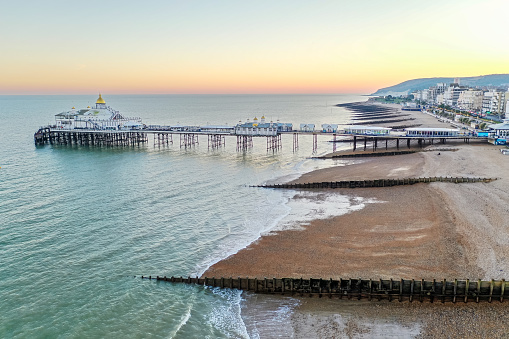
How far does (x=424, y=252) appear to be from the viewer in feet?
83.4

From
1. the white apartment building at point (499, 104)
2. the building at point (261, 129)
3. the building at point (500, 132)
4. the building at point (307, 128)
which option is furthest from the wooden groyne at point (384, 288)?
the white apartment building at point (499, 104)

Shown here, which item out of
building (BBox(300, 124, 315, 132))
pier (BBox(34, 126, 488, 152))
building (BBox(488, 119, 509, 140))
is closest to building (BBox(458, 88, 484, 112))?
pier (BBox(34, 126, 488, 152))

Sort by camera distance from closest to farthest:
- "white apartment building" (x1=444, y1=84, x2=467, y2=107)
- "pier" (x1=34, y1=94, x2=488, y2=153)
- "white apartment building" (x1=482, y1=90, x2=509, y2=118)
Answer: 1. "pier" (x1=34, y1=94, x2=488, y2=153)
2. "white apartment building" (x1=482, y1=90, x2=509, y2=118)
3. "white apartment building" (x1=444, y1=84, x2=467, y2=107)

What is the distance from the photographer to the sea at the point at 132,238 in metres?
20.1

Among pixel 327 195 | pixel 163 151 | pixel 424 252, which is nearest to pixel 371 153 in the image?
pixel 327 195

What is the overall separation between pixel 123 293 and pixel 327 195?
83.1ft

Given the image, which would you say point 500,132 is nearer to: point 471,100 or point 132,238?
point 132,238

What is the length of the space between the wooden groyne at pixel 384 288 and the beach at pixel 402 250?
515mm

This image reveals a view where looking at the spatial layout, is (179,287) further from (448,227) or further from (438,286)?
(448,227)

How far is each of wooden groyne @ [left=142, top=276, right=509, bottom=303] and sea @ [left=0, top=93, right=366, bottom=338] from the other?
0.84 m

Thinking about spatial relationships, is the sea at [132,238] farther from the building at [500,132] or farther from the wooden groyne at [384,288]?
the building at [500,132]

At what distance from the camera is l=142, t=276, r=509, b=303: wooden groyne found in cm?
1952

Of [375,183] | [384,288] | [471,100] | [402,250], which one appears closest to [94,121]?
[375,183]

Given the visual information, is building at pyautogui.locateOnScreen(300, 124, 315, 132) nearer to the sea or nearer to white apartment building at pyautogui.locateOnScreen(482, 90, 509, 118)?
the sea
